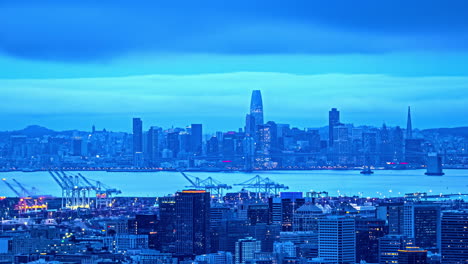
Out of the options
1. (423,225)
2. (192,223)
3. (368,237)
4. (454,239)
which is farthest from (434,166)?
(454,239)

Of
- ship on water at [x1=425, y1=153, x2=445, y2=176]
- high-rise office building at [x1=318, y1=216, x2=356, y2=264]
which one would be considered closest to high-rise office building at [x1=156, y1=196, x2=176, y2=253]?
high-rise office building at [x1=318, y1=216, x2=356, y2=264]

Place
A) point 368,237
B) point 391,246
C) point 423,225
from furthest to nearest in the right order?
point 423,225 < point 368,237 < point 391,246

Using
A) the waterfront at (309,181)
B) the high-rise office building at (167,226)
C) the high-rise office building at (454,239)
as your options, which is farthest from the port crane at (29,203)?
the high-rise office building at (454,239)

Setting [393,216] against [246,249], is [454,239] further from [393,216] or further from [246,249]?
[393,216]

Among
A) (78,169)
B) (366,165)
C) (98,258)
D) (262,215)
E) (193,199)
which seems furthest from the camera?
(366,165)

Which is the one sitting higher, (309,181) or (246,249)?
(309,181)

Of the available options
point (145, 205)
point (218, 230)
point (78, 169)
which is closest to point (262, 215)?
point (218, 230)

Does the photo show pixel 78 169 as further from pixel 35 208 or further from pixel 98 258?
pixel 98 258
